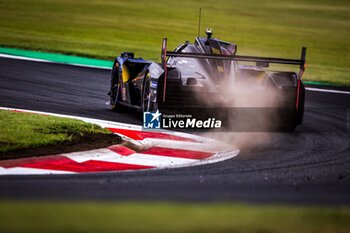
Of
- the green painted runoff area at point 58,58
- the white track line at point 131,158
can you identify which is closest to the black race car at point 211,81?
the white track line at point 131,158

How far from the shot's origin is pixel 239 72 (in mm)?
8477

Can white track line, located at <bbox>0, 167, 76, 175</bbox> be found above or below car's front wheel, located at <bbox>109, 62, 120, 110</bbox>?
below

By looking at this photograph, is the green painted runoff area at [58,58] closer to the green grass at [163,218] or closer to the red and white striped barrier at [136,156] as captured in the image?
the red and white striped barrier at [136,156]

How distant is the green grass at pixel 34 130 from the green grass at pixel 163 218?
7.67 ft

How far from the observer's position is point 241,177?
579cm

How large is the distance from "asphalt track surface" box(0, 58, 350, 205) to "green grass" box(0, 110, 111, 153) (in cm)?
110

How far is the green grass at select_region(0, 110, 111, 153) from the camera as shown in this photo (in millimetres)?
6539

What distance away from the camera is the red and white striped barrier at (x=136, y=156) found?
237 inches

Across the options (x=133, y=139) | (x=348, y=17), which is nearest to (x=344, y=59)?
(x=133, y=139)

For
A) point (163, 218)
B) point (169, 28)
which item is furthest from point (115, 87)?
point (169, 28)

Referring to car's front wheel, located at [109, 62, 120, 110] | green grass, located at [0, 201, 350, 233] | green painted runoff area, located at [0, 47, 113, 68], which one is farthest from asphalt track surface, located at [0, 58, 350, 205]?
green painted runoff area, located at [0, 47, 113, 68]

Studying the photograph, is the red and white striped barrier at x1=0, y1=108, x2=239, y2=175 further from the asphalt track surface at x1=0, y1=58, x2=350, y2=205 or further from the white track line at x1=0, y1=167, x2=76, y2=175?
the asphalt track surface at x1=0, y1=58, x2=350, y2=205

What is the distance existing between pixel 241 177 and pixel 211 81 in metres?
2.69

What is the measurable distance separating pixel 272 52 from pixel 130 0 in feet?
75.8
